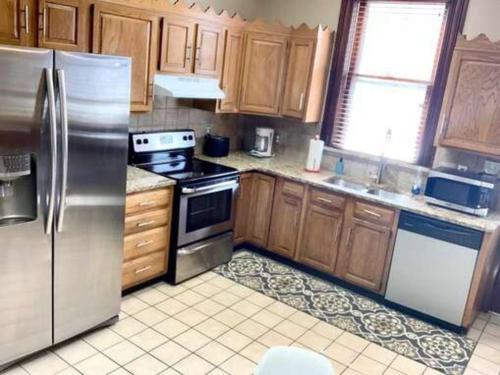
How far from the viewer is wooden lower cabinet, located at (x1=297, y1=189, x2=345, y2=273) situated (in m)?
3.94

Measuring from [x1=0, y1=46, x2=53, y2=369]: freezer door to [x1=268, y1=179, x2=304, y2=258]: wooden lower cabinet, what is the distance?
2.20 m

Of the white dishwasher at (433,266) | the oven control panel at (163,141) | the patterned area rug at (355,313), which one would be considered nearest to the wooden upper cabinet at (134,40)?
the oven control panel at (163,141)

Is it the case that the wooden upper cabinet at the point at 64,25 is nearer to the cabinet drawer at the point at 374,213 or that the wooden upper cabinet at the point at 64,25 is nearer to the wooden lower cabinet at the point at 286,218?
the wooden lower cabinet at the point at 286,218

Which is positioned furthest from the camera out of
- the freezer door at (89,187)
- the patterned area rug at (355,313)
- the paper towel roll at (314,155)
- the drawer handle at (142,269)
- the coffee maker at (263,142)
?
the coffee maker at (263,142)

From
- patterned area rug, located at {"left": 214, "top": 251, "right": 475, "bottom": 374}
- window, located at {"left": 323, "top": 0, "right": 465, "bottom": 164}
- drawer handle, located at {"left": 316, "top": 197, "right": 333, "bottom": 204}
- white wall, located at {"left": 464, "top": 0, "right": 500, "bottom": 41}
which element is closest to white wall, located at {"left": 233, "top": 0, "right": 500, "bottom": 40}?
Result: white wall, located at {"left": 464, "top": 0, "right": 500, "bottom": 41}

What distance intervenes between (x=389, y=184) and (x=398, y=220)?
26.4 inches

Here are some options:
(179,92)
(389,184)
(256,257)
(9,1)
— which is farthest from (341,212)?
(9,1)

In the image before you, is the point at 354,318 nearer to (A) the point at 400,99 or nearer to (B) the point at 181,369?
(B) the point at 181,369

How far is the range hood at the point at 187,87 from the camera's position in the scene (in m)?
3.51

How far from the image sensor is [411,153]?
412 cm

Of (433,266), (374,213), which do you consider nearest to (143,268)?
(374,213)

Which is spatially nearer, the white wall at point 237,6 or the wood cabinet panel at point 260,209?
the white wall at point 237,6

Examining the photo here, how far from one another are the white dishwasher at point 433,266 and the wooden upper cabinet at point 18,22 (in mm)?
2832

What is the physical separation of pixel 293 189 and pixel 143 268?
4.88ft
